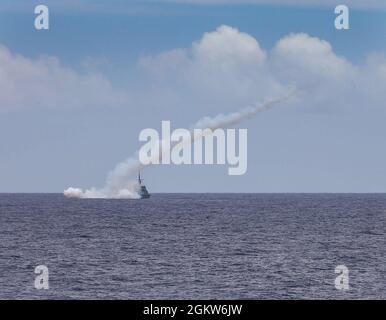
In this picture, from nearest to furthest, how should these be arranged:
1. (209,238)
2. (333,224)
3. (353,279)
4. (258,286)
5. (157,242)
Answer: (258,286) → (353,279) → (157,242) → (209,238) → (333,224)

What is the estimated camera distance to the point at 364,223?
14300cm

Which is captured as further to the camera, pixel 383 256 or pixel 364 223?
pixel 364 223

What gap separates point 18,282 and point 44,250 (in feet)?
94.1

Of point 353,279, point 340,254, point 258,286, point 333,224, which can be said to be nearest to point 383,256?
point 340,254

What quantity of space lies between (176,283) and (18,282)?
502 inches

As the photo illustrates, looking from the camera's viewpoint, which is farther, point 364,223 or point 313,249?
point 364,223
